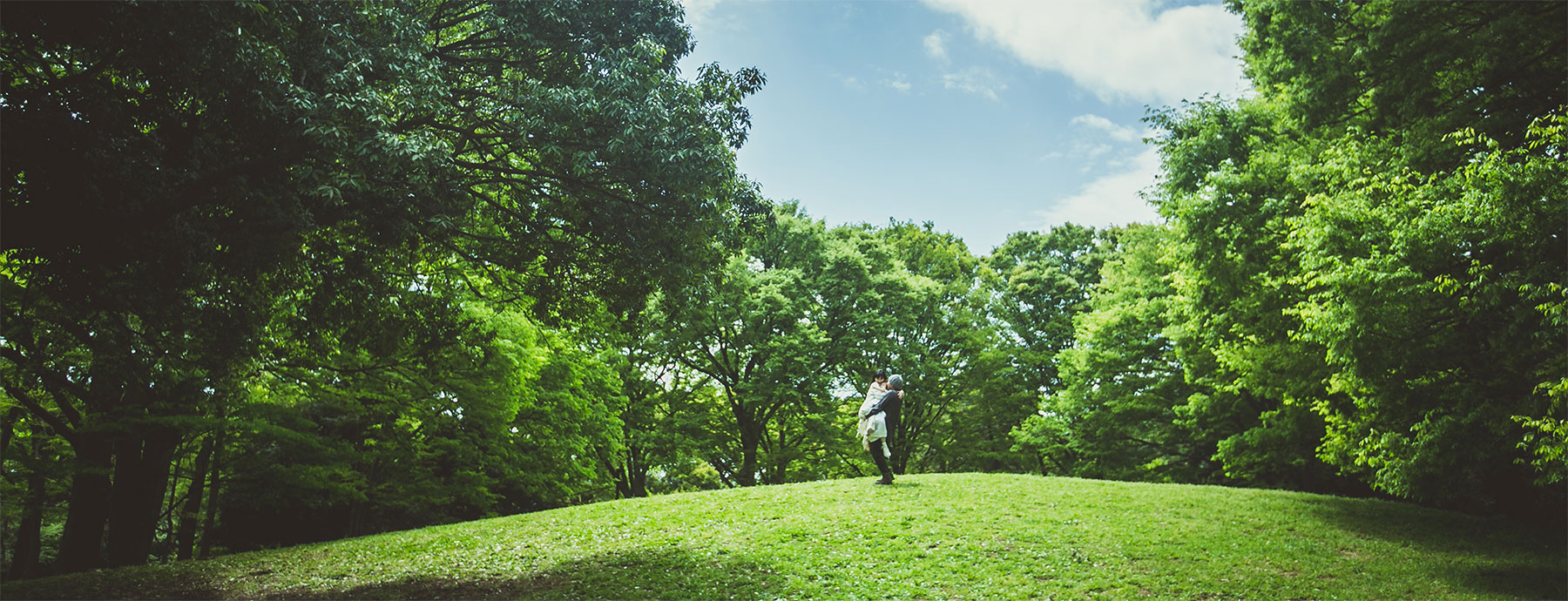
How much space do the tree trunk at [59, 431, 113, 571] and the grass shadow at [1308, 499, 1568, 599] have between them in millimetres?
21094

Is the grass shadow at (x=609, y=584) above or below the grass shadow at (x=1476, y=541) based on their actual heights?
above

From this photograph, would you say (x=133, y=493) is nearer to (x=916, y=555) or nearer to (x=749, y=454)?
(x=916, y=555)

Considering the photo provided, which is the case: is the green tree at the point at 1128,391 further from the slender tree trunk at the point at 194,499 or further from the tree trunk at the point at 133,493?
the slender tree trunk at the point at 194,499

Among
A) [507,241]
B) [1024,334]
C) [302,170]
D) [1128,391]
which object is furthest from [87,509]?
[1024,334]

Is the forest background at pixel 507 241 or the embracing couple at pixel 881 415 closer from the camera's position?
the forest background at pixel 507 241

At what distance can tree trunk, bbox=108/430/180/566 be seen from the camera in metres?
13.6

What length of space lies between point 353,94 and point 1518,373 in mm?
14301

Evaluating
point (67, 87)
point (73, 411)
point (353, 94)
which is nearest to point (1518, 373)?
point (353, 94)

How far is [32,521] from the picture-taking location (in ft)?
65.3

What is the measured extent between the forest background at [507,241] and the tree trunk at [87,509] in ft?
0.21

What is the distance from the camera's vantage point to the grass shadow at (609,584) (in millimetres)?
9422

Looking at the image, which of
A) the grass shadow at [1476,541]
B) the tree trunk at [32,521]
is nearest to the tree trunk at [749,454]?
the grass shadow at [1476,541]

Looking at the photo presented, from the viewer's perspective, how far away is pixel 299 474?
49.3 feet

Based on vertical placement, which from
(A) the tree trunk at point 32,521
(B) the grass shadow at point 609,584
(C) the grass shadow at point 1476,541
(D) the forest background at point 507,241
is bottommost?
(C) the grass shadow at point 1476,541
